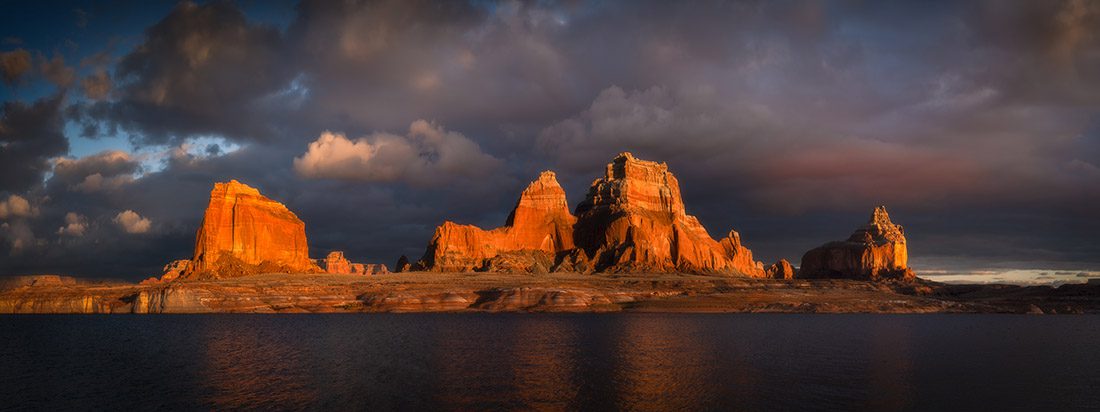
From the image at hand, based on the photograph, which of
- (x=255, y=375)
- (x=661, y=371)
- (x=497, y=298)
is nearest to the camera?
(x=255, y=375)

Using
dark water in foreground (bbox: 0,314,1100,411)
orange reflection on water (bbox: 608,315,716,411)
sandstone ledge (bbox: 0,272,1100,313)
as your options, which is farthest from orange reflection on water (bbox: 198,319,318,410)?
sandstone ledge (bbox: 0,272,1100,313)

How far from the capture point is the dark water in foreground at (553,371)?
1711 inches

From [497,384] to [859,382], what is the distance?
85.8 feet

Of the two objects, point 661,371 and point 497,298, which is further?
point 497,298

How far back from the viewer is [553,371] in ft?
185

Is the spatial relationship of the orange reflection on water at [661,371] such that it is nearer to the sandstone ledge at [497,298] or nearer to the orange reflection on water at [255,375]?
the orange reflection on water at [255,375]

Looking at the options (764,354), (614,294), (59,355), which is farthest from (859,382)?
(614,294)

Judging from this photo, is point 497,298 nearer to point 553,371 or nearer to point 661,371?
point 553,371

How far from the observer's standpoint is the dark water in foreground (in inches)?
1711

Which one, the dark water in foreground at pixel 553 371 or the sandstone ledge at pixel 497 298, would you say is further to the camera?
the sandstone ledge at pixel 497 298

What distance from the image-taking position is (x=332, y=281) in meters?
199

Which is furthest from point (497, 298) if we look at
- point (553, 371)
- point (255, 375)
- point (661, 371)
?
point (661, 371)

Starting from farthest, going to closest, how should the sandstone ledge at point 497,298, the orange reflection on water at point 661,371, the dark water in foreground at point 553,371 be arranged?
1. the sandstone ledge at point 497,298
2. the dark water in foreground at point 553,371
3. the orange reflection on water at point 661,371

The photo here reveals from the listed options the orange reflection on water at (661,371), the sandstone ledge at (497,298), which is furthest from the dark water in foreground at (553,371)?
the sandstone ledge at (497,298)
